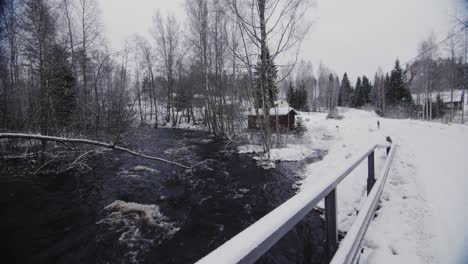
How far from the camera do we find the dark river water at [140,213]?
434 centimetres

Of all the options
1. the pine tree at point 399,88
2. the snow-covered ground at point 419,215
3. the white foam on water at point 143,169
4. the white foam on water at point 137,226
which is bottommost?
the white foam on water at point 137,226

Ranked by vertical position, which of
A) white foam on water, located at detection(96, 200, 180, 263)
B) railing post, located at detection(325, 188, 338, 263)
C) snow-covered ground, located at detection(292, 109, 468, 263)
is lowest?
white foam on water, located at detection(96, 200, 180, 263)

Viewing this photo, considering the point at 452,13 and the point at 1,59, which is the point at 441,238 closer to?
the point at 452,13

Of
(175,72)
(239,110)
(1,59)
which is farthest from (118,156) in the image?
(175,72)

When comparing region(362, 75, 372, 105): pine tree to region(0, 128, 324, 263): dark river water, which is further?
region(362, 75, 372, 105): pine tree

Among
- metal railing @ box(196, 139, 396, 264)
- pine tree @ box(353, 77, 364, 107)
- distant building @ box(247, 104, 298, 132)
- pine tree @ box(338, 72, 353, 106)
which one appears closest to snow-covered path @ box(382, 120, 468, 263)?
metal railing @ box(196, 139, 396, 264)

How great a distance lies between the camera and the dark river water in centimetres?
434

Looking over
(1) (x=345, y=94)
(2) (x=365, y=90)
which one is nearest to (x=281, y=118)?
(1) (x=345, y=94)

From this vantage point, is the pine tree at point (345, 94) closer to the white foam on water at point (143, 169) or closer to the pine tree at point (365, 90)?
the pine tree at point (365, 90)

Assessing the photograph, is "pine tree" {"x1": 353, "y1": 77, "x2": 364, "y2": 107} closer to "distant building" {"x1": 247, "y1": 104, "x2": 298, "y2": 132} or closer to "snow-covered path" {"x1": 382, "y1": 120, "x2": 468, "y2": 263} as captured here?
"distant building" {"x1": 247, "y1": 104, "x2": 298, "y2": 132}

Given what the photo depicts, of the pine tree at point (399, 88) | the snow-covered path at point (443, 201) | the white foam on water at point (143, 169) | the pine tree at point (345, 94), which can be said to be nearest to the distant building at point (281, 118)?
the white foam on water at point (143, 169)

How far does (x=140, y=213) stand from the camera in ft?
19.0

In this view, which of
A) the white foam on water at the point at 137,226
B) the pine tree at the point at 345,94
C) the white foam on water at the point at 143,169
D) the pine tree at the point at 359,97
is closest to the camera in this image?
the white foam on water at the point at 137,226

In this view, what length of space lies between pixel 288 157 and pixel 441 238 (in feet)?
30.6
